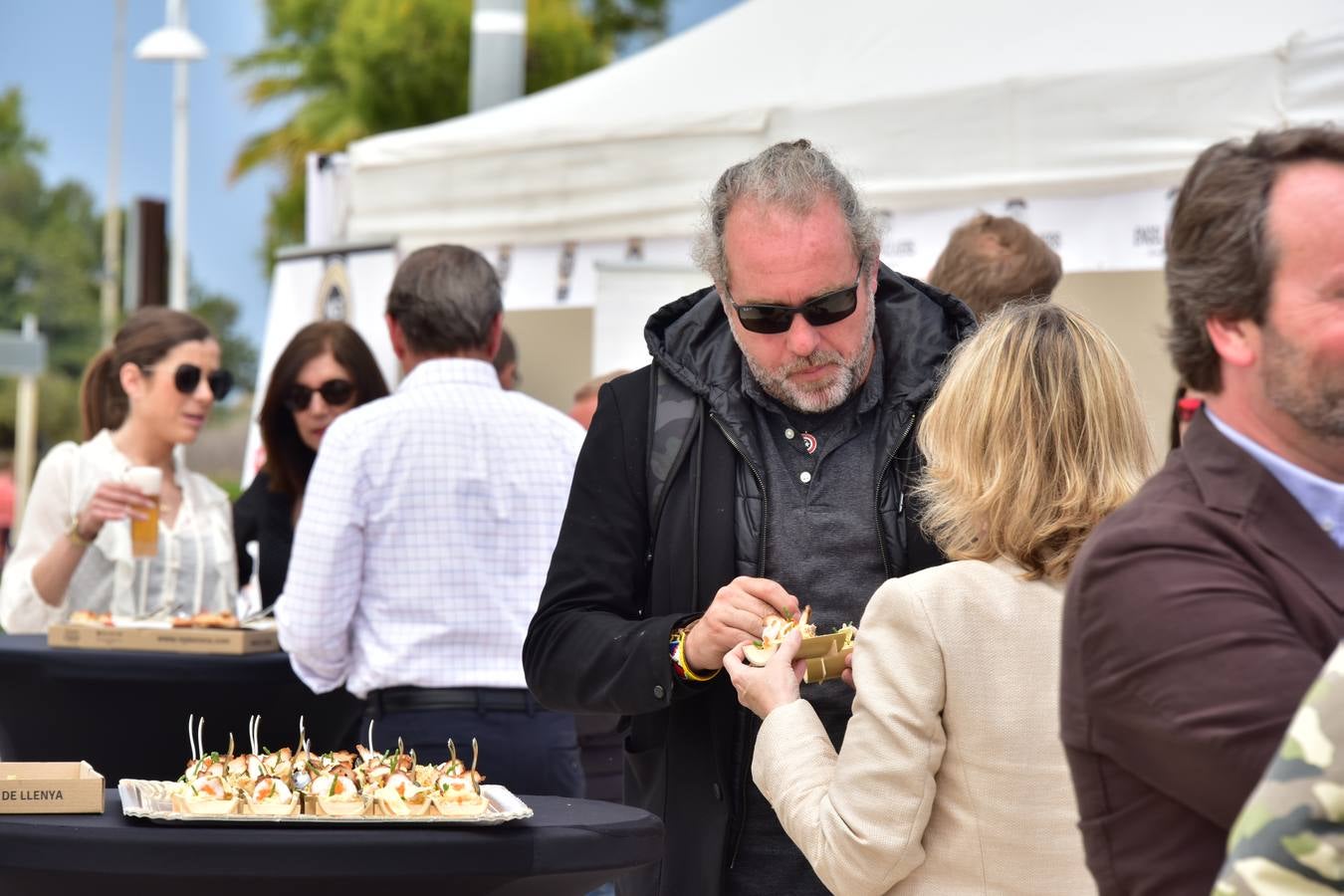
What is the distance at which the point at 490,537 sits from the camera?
12.3ft

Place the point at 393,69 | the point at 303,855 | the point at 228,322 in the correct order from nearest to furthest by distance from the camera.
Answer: the point at 303,855, the point at 393,69, the point at 228,322

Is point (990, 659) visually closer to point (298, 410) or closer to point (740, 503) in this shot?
point (740, 503)

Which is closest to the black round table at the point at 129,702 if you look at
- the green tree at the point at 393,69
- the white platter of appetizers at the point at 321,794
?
the white platter of appetizers at the point at 321,794

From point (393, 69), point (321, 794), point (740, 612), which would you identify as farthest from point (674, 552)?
point (393, 69)

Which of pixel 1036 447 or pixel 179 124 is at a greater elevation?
pixel 179 124

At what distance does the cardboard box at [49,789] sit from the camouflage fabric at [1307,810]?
181 centimetres

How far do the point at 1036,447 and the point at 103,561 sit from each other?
3220 mm

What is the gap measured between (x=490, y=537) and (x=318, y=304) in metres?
4.73

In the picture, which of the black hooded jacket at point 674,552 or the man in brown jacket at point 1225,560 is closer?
the man in brown jacket at point 1225,560

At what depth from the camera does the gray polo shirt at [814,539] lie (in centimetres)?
246

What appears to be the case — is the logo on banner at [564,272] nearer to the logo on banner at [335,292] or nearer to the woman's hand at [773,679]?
the logo on banner at [335,292]

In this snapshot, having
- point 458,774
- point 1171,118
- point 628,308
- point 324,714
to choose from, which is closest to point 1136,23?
point 1171,118

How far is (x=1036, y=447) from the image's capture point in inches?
80.0

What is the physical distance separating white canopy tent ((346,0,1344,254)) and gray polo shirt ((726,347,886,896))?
2.41 metres
